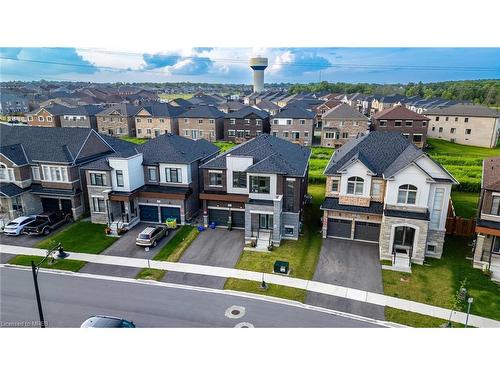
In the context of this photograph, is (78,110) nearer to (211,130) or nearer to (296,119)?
(211,130)

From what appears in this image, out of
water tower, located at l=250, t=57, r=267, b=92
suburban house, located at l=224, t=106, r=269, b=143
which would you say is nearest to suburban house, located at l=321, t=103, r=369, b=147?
suburban house, located at l=224, t=106, r=269, b=143

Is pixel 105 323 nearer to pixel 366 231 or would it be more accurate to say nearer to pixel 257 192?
pixel 257 192

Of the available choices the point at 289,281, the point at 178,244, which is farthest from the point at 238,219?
the point at 289,281

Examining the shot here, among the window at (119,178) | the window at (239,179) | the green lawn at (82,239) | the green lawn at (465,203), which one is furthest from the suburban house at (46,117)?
the green lawn at (465,203)

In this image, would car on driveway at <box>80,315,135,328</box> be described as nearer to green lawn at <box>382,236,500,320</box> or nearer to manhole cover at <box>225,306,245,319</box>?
manhole cover at <box>225,306,245,319</box>

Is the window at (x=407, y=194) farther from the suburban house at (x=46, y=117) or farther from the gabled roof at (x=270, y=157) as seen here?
the suburban house at (x=46, y=117)

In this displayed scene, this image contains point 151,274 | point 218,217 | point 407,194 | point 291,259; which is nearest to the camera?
point 151,274
